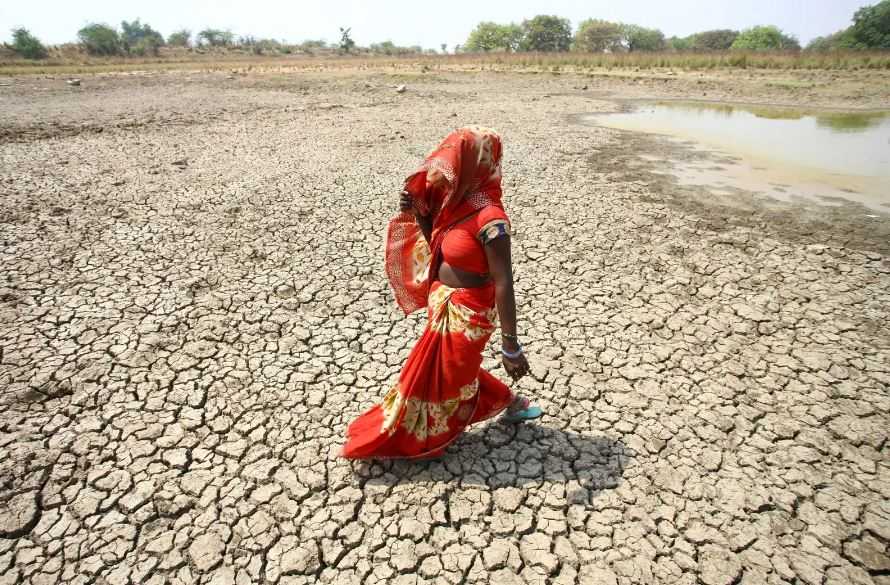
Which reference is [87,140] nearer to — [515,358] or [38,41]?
[515,358]

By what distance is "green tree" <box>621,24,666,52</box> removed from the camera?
2638 inches

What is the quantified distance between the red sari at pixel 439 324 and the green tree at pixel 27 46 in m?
44.4

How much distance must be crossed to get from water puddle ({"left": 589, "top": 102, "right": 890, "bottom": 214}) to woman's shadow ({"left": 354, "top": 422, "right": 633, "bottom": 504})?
510 centimetres

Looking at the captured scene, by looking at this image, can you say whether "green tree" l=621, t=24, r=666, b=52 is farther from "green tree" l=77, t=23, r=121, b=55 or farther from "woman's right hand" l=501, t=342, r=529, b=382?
"woman's right hand" l=501, t=342, r=529, b=382

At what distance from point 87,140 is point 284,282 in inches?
268

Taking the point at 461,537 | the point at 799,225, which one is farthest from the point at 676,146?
the point at 461,537

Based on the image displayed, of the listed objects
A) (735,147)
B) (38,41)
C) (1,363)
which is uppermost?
(38,41)

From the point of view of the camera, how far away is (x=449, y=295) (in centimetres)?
195

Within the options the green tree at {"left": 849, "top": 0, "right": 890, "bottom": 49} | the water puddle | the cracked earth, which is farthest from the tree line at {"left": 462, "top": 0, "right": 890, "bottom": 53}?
the cracked earth

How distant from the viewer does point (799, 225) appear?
16.4 ft

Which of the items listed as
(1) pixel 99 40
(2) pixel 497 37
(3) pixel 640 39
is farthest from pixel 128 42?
(3) pixel 640 39

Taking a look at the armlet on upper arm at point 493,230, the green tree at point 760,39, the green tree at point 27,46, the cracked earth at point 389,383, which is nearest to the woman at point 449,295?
the armlet on upper arm at point 493,230

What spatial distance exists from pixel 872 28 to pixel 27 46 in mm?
65919

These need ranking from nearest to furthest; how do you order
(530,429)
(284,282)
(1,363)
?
(530,429), (1,363), (284,282)
